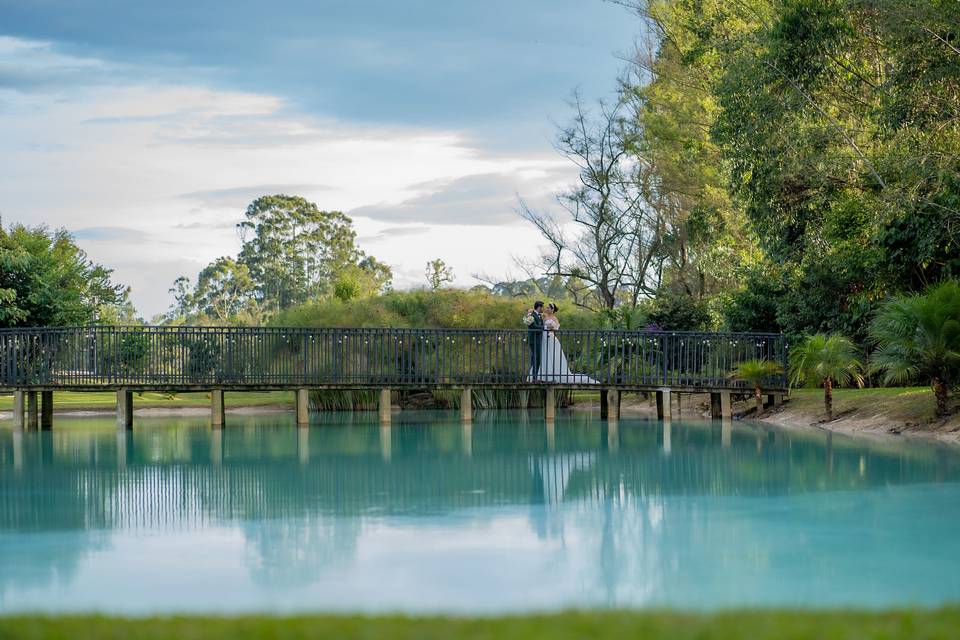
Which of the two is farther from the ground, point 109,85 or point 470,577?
point 109,85

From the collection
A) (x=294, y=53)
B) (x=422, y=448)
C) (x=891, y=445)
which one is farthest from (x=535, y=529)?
(x=294, y=53)

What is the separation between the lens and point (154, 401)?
3184 centimetres

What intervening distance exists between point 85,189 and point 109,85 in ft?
37.8

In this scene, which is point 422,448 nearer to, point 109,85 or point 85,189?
point 109,85

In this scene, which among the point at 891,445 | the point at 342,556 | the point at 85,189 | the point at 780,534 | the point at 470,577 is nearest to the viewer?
the point at 470,577

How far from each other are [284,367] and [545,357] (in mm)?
5964

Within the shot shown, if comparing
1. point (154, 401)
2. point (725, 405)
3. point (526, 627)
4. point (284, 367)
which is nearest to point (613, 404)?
point (725, 405)

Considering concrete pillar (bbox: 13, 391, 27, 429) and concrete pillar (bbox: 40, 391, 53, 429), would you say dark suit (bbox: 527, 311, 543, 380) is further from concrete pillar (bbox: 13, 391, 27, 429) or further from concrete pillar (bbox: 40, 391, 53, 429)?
concrete pillar (bbox: 13, 391, 27, 429)

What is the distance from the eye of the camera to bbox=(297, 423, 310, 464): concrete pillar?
16050 mm

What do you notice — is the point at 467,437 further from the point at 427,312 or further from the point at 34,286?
the point at 34,286

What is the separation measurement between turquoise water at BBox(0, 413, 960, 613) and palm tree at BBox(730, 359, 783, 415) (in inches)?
214

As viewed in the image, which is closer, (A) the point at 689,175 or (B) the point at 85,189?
(A) the point at 689,175

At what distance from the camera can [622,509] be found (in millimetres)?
10586

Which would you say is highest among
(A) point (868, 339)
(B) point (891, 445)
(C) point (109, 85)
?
(C) point (109, 85)
